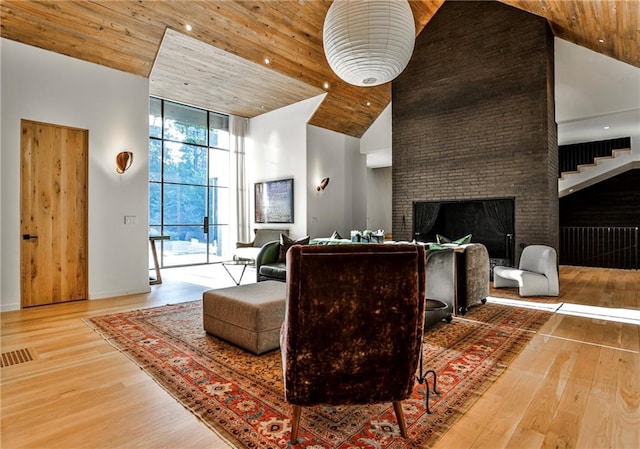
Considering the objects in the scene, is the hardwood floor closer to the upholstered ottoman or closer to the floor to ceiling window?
the upholstered ottoman

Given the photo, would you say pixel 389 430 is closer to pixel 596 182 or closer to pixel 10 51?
pixel 10 51

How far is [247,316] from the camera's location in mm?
2729

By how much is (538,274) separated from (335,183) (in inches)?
189

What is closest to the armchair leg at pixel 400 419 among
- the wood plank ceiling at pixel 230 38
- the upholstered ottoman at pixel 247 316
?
the upholstered ottoman at pixel 247 316

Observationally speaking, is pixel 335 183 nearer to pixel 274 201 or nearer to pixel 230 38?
pixel 274 201

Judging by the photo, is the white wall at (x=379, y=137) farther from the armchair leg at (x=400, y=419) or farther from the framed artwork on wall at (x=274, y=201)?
the armchair leg at (x=400, y=419)

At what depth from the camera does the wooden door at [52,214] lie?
427 centimetres

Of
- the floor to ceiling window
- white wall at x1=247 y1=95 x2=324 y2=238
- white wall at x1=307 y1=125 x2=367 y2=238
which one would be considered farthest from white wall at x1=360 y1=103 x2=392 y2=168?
the floor to ceiling window

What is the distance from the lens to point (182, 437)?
1690mm

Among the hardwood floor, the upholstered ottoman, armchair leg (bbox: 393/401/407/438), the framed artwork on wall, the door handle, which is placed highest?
the framed artwork on wall

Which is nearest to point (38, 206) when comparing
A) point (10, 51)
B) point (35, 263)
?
point (35, 263)

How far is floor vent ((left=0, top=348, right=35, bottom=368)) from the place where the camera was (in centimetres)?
259

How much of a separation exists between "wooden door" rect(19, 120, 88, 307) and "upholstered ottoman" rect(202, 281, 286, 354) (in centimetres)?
271

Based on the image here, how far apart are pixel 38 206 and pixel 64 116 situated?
120 centimetres
